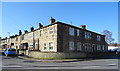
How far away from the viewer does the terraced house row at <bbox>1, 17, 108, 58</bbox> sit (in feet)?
84.8

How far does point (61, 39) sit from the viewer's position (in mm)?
25938

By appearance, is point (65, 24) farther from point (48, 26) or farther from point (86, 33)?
point (86, 33)

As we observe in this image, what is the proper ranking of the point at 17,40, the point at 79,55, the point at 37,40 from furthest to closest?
the point at 17,40 → the point at 37,40 → the point at 79,55

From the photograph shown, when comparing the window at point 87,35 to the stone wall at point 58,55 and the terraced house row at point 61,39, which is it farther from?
the stone wall at point 58,55

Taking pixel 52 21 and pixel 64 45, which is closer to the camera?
pixel 64 45

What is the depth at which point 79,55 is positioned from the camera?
81.8 feet

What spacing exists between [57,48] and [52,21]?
238 inches

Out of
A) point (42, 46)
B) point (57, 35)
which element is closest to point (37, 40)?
point (42, 46)

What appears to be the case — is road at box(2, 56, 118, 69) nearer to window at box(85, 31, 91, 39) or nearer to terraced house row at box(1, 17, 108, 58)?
terraced house row at box(1, 17, 108, 58)

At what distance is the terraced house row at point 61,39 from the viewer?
25.9 meters

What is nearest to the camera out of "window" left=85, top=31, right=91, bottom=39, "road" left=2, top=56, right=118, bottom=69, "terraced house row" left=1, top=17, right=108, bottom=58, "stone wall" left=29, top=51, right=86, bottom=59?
"road" left=2, top=56, right=118, bottom=69

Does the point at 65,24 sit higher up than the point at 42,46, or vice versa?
the point at 65,24

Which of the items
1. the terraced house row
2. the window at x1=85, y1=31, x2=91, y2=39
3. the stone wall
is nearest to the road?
the stone wall

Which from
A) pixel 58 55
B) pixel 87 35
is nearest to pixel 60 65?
pixel 58 55
